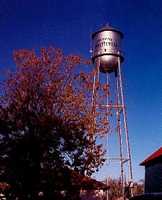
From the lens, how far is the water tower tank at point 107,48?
1452 inches

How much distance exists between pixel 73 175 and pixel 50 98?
165 inches

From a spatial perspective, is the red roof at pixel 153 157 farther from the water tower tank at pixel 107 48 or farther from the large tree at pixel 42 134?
the large tree at pixel 42 134

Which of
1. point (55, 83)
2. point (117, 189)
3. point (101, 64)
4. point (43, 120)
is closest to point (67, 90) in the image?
point (55, 83)

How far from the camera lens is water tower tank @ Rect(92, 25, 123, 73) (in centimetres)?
3688

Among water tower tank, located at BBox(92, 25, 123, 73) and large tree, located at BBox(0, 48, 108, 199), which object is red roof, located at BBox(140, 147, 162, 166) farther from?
large tree, located at BBox(0, 48, 108, 199)

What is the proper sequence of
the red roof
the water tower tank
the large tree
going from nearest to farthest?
the large tree
the water tower tank
the red roof

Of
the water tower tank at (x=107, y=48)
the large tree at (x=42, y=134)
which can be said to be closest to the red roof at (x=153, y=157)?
the water tower tank at (x=107, y=48)

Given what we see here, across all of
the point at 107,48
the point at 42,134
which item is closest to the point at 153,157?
the point at 107,48


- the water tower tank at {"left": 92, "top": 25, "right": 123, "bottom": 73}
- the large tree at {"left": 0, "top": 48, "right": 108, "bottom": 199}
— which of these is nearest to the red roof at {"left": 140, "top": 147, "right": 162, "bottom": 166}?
the water tower tank at {"left": 92, "top": 25, "right": 123, "bottom": 73}

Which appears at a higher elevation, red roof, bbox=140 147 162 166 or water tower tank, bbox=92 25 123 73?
water tower tank, bbox=92 25 123 73

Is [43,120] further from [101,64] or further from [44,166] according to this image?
[101,64]

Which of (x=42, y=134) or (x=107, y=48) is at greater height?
(x=107, y=48)

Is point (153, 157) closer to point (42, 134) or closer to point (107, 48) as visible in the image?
point (107, 48)

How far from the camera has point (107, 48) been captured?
121ft
